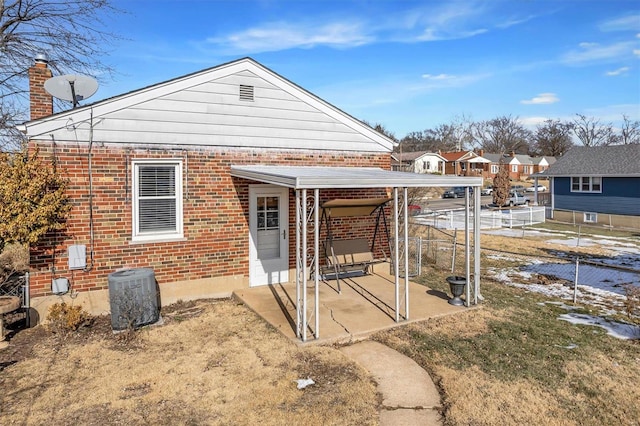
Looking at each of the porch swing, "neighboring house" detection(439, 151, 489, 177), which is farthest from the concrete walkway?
"neighboring house" detection(439, 151, 489, 177)

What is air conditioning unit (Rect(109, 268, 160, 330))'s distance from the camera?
6.93 m

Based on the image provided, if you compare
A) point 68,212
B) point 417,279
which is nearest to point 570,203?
point 417,279

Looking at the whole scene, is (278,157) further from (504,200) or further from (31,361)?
(504,200)

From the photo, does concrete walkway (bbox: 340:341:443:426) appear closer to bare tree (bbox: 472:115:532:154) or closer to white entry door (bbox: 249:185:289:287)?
white entry door (bbox: 249:185:289:287)

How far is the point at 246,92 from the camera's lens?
9086 mm

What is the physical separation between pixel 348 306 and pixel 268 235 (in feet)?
8.86

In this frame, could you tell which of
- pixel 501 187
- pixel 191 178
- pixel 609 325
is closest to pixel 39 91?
pixel 191 178

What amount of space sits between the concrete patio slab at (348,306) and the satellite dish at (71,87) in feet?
16.9

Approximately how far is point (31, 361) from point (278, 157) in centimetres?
592

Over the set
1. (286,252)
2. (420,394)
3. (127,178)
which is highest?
(127,178)

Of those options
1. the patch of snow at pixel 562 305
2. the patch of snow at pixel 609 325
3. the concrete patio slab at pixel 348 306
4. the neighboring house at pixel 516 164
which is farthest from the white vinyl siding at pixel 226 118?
the neighboring house at pixel 516 164

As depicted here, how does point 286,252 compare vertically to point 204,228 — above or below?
below

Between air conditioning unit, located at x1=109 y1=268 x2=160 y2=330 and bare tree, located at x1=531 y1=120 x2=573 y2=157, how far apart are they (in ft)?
291

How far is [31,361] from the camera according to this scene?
5.88 m
